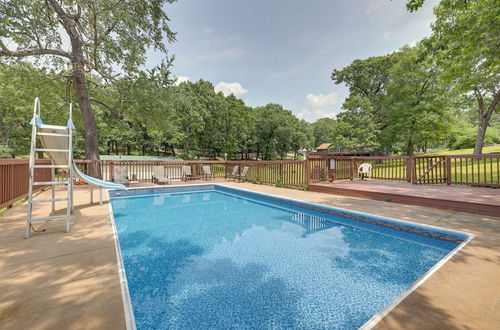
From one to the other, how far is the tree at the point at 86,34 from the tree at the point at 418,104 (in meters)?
19.2

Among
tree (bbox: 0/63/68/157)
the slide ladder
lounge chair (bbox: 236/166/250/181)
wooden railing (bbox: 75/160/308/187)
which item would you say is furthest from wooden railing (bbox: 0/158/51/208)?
lounge chair (bbox: 236/166/250/181)

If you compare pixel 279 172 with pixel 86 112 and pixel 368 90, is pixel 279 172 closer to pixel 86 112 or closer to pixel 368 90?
pixel 86 112

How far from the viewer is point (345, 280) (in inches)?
99.8

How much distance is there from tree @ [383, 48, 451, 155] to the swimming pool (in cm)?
1808

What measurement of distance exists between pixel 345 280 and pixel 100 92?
14.6 metres

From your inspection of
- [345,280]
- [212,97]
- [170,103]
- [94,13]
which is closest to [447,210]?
[345,280]

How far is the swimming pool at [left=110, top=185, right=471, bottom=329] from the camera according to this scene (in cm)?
194

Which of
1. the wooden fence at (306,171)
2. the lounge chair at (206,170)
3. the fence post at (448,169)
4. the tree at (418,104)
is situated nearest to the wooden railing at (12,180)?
the wooden fence at (306,171)

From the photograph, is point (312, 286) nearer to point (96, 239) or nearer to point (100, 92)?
point (96, 239)

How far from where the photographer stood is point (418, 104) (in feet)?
59.2

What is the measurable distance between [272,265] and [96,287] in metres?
1.98

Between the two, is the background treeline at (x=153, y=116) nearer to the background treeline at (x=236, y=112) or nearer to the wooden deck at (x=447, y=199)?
the background treeline at (x=236, y=112)

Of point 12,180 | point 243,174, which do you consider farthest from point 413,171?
point 12,180

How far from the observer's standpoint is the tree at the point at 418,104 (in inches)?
683
